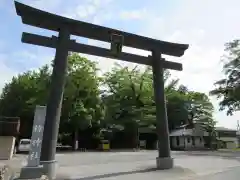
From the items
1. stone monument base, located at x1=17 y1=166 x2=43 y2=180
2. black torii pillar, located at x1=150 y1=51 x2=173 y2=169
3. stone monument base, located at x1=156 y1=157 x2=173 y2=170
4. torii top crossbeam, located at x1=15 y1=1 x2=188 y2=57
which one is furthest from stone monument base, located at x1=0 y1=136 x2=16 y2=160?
stone monument base, located at x1=156 y1=157 x2=173 y2=170

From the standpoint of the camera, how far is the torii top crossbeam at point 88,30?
11844 mm

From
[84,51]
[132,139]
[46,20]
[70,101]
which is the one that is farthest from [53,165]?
[132,139]

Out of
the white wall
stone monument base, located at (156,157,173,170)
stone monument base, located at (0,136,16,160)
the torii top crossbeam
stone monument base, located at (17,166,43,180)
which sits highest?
the torii top crossbeam

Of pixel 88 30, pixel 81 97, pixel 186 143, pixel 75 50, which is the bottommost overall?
pixel 186 143

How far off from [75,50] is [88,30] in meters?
1.26

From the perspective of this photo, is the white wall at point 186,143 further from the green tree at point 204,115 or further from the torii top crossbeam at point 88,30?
the torii top crossbeam at point 88,30

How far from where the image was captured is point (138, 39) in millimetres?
14453

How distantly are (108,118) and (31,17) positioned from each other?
2451cm

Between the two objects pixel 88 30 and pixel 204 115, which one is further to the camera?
pixel 204 115

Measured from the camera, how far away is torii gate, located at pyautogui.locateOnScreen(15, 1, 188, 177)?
444 inches

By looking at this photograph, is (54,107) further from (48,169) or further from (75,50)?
(75,50)

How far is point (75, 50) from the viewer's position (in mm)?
12719

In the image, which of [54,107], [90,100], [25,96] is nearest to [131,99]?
[90,100]

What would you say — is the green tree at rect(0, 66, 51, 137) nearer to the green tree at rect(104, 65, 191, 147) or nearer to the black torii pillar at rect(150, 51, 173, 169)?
the green tree at rect(104, 65, 191, 147)
